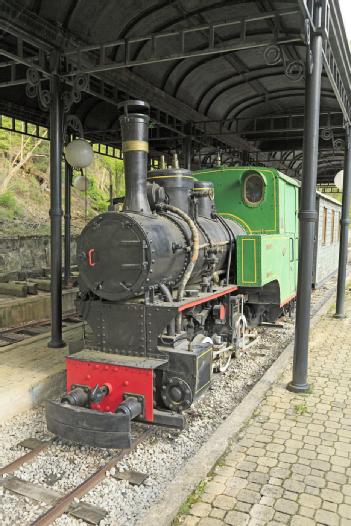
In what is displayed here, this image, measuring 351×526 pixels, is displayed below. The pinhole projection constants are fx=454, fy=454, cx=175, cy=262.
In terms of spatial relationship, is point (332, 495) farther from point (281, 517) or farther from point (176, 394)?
point (176, 394)

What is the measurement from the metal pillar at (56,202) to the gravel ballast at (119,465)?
1718 millimetres

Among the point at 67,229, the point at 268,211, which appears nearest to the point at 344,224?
the point at 268,211

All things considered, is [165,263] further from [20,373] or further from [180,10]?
[180,10]

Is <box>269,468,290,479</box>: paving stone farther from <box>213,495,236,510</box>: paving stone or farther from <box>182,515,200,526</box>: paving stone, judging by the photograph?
<box>182,515,200,526</box>: paving stone

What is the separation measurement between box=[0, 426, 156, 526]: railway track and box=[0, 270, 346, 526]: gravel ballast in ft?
0.13

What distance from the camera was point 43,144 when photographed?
25.7m

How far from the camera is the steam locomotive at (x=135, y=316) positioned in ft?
13.3

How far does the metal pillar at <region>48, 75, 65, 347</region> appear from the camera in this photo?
6.26m

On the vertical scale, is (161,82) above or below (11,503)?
above

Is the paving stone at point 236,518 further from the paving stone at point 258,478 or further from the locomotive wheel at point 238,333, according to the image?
the locomotive wheel at point 238,333

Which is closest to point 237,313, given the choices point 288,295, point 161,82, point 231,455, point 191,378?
point 288,295

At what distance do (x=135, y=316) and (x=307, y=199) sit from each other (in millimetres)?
2265

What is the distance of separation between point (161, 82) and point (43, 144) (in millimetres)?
17854

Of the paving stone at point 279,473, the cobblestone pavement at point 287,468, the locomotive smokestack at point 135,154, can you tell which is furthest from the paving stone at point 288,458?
the locomotive smokestack at point 135,154
